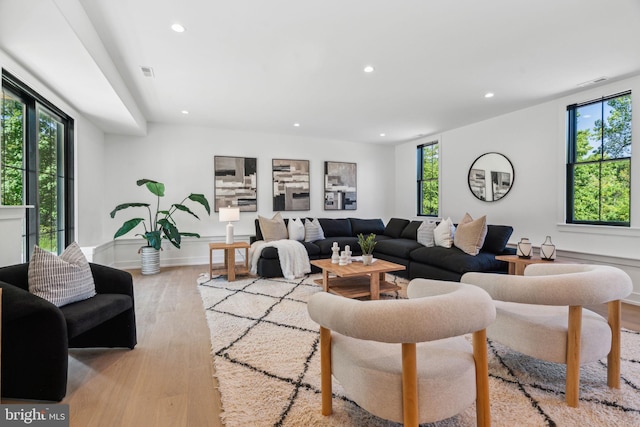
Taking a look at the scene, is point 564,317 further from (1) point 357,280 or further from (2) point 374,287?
(1) point 357,280

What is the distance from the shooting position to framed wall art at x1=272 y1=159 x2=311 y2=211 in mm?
6152

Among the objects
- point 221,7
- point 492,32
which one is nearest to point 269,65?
point 221,7

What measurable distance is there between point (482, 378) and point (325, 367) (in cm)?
69

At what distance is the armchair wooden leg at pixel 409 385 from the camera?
3.68ft

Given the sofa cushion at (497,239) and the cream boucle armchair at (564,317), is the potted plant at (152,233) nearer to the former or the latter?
the sofa cushion at (497,239)

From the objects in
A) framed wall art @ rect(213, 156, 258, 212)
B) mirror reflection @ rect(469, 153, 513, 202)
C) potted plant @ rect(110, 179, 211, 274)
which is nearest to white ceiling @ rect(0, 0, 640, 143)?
mirror reflection @ rect(469, 153, 513, 202)

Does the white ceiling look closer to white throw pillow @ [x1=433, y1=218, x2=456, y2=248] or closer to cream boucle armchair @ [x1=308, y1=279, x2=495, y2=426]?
white throw pillow @ [x1=433, y1=218, x2=456, y2=248]

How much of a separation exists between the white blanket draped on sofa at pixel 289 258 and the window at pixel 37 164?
2.43m

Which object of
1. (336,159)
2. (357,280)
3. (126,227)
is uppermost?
(336,159)


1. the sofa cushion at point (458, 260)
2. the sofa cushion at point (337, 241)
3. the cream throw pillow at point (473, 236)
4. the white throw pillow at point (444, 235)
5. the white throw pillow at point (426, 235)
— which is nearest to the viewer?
the sofa cushion at point (458, 260)

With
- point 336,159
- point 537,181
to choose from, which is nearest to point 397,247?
point 537,181

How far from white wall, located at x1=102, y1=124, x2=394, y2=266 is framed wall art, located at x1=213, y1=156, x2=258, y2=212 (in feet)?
0.35

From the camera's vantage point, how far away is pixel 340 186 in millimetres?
6738

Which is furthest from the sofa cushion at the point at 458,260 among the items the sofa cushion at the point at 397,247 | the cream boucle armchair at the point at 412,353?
the cream boucle armchair at the point at 412,353
